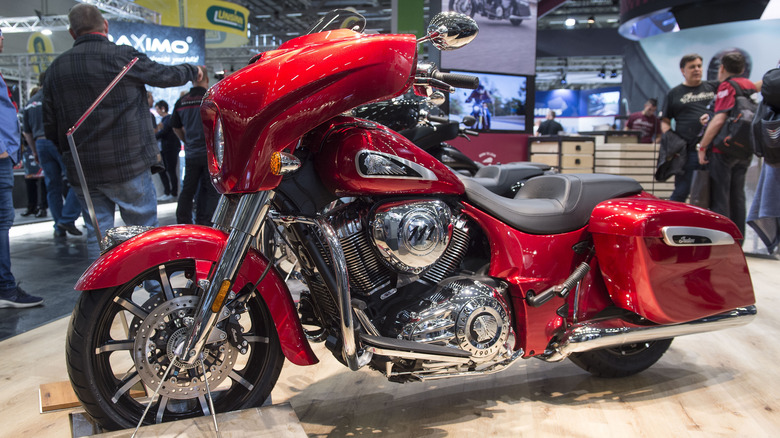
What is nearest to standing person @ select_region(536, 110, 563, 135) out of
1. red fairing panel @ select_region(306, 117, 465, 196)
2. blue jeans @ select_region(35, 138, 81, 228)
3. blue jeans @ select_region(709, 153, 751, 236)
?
blue jeans @ select_region(709, 153, 751, 236)

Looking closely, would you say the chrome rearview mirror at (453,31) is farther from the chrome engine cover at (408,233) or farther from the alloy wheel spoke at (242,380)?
the alloy wheel spoke at (242,380)

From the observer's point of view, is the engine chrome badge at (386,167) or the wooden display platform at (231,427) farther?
the engine chrome badge at (386,167)

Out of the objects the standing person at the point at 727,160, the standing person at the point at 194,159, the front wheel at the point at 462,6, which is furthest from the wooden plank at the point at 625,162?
the standing person at the point at 194,159

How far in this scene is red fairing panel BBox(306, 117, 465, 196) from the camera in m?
1.72

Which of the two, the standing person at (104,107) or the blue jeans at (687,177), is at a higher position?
the standing person at (104,107)

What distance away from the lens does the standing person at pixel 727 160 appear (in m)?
5.02

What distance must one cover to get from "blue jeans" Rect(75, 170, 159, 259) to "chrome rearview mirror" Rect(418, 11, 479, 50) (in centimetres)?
233

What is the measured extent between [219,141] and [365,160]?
1.43 ft

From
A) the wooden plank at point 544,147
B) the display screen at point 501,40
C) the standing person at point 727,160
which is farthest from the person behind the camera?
the wooden plank at point 544,147

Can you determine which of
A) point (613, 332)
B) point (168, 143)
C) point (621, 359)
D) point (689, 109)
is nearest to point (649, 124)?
point (689, 109)

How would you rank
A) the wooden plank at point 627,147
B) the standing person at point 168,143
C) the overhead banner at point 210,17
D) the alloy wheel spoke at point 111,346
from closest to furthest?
the alloy wheel spoke at point 111,346 → the wooden plank at point 627,147 → the standing person at point 168,143 → the overhead banner at point 210,17

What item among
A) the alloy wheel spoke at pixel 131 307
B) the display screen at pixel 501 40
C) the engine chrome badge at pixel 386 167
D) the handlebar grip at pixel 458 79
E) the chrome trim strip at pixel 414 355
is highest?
the display screen at pixel 501 40

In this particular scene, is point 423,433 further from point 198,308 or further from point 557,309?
point 198,308

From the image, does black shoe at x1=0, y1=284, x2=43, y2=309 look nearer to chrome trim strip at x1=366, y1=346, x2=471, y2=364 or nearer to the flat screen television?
chrome trim strip at x1=366, y1=346, x2=471, y2=364
